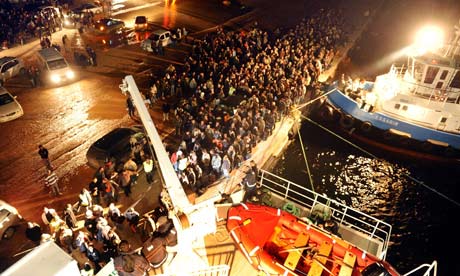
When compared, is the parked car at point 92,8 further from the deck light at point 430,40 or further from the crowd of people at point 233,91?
the deck light at point 430,40

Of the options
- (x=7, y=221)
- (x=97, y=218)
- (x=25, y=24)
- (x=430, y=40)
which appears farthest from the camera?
(x=25, y=24)

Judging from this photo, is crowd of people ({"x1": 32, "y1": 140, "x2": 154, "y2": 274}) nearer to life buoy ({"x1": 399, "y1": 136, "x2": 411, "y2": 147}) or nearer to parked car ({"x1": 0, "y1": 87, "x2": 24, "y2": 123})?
parked car ({"x1": 0, "y1": 87, "x2": 24, "y2": 123})

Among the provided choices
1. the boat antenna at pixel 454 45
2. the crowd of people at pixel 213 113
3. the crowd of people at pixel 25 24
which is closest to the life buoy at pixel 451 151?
the boat antenna at pixel 454 45

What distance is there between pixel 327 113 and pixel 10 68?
20.3 m

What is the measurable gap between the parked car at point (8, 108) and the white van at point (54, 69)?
11.2ft

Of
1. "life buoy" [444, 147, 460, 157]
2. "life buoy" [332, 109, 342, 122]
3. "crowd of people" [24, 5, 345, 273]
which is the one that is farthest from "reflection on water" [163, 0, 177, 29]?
"life buoy" [444, 147, 460, 157]

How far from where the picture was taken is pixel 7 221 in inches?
424

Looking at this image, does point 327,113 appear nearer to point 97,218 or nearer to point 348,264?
point 348,264

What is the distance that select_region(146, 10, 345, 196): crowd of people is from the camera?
13.4 meters

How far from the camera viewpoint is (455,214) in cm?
1623

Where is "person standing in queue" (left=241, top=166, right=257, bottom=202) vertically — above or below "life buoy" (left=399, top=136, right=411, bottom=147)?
above

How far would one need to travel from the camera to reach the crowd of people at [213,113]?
34.4ft

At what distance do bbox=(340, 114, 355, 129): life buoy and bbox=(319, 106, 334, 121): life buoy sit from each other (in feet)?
2.35

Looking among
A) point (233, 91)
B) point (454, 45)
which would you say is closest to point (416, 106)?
point (454, 45)
